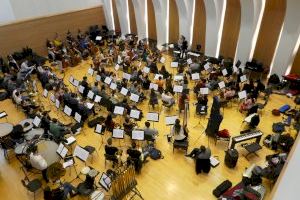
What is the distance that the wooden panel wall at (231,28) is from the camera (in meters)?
16.4

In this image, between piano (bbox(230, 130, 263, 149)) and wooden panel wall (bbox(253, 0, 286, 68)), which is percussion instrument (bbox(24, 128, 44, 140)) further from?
wooden panel wall (bbox(253, 0, 286, 68))

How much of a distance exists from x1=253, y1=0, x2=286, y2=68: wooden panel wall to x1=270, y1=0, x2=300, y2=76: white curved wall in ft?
Answer: 2.36

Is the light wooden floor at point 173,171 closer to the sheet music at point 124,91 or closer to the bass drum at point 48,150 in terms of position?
the bass drum at point 48,150

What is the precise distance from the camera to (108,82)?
14.7 m

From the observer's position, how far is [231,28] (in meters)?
17.0

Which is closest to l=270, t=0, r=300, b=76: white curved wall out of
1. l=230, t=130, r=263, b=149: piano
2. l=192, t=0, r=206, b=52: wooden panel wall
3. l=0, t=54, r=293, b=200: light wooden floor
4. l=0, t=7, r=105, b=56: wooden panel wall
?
l=0, t=54, r=293, b=200: light wooden floor

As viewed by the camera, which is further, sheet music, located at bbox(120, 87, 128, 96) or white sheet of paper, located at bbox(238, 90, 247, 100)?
sheet music, located at bbox(120, 87, 128, 96)

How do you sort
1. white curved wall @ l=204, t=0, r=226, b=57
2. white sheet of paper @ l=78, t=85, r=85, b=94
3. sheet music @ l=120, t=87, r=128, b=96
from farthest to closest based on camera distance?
white curved wall @ l=204, t=0, r=226, b=57 → white sheet of paper @ l=78, t=85, r=85, b=94 → sheet music @ l=120, t=87, r=128, b=96

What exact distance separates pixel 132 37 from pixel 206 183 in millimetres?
14717

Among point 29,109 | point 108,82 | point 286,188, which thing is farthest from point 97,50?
point 286,188

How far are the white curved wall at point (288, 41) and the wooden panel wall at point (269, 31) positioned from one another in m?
0.72

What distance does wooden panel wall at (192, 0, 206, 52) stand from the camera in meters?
18.1

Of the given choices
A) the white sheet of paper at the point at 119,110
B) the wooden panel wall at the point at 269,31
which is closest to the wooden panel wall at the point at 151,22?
the wooden panel wall at the point at 269,31

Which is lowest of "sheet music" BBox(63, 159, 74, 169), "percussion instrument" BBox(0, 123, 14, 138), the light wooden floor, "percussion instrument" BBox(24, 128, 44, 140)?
the light wooden floor
